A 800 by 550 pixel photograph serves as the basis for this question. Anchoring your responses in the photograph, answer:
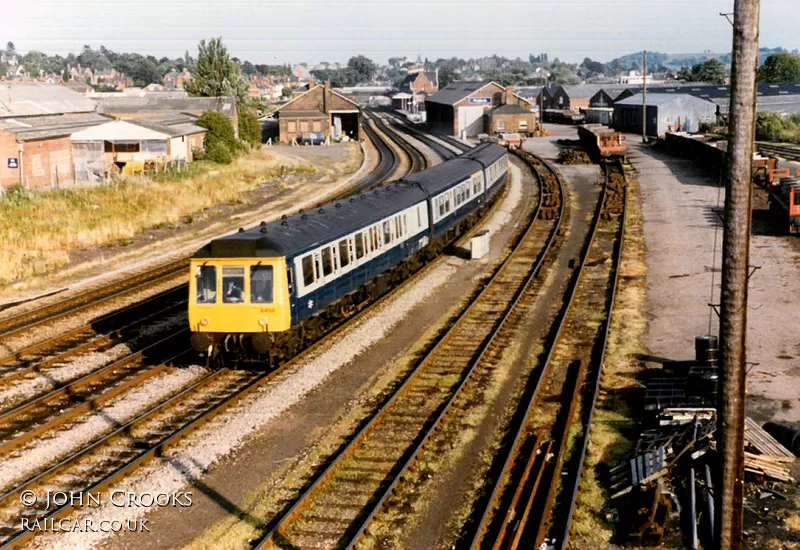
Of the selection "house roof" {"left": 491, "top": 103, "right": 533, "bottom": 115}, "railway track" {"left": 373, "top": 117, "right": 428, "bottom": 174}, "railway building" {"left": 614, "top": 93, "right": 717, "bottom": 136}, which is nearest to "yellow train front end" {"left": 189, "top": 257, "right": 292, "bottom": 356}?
"railway track" {"left": 373, "top": 117, "right": 428, "bottom": 174}

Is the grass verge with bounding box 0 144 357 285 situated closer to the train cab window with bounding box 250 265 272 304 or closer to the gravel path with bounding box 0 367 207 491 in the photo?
the gravel path with bounding box 0 367 207 491

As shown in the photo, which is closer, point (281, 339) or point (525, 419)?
point (525, 419)

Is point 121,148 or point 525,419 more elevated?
point 121,148

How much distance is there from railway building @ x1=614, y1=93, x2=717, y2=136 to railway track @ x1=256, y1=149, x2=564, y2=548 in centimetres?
5876

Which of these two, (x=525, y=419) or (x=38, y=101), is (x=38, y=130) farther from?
(x=525, y=419)

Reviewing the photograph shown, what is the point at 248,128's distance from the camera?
75.9m

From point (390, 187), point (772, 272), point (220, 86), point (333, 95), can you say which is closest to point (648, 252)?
point (772, 272)

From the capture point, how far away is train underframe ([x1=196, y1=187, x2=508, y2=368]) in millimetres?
17297

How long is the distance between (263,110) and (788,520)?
110267mm

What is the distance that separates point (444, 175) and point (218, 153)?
101 ft

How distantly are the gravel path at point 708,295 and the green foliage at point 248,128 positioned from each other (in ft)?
139

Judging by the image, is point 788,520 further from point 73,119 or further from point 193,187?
point 73,119

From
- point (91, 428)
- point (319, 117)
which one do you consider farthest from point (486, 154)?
point (319, 117)

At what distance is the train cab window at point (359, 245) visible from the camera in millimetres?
21547
